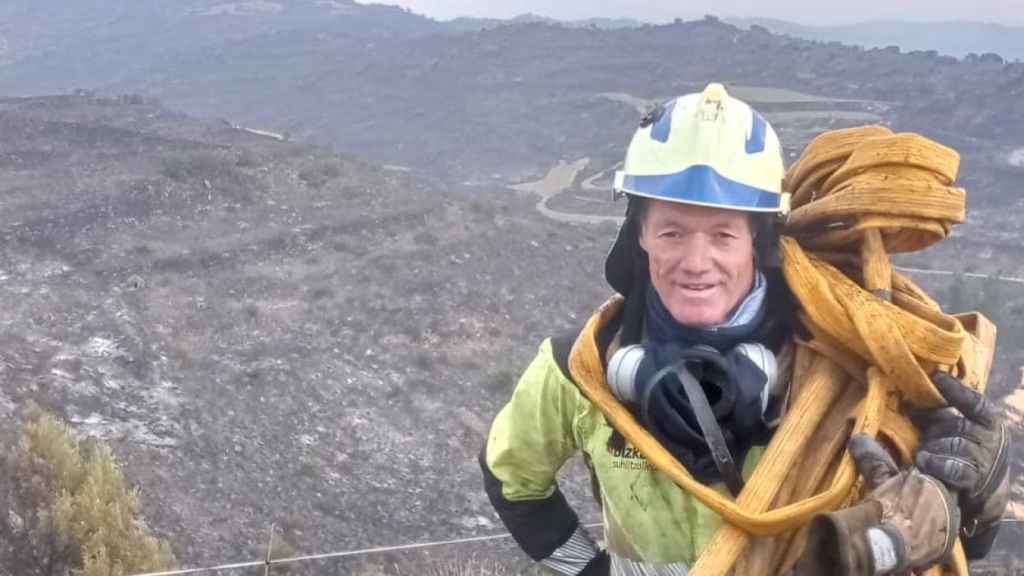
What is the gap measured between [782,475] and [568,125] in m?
54.0

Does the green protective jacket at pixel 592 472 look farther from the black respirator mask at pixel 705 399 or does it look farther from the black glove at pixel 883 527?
the black glove at pixel 883 527

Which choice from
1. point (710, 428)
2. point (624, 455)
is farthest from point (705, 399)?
point (624, 455)

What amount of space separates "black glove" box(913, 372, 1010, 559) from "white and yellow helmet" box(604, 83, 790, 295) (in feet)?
1.83

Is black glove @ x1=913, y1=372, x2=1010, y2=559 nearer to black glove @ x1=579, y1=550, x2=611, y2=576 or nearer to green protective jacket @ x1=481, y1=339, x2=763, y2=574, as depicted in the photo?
green protective jacket @ x1=481, y1=339, x2=763, y2=574

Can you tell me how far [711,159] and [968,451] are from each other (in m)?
0.87

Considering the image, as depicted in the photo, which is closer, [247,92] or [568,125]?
[568,125]

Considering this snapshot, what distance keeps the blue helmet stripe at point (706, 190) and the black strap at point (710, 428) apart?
433mm

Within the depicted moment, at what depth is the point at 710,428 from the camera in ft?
6.52

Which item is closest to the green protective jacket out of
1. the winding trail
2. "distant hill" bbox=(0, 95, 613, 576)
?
"distant hill" bbox=(0, 95, 613, 576)

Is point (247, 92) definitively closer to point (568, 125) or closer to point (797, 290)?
→ point (568, 125)

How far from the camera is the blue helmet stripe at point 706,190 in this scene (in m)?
2.19

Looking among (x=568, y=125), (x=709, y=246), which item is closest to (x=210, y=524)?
(x=709, y=246)

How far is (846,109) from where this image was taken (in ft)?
168

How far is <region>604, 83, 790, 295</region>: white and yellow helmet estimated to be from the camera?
2.21 metres
